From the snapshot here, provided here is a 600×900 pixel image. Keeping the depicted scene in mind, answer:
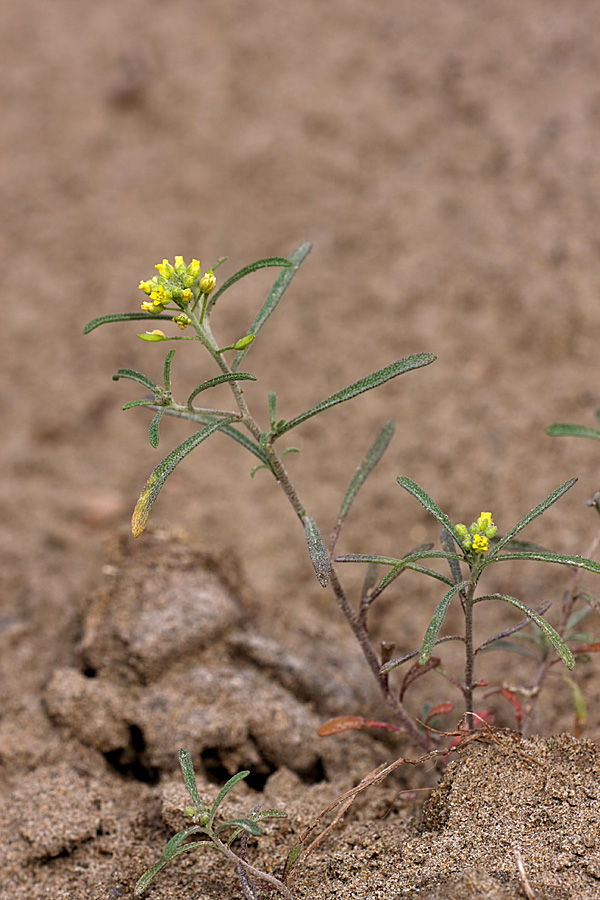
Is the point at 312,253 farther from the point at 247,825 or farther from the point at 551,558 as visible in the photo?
the point at 247,825

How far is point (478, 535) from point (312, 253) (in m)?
2.57

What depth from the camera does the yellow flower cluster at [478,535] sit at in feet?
5.15

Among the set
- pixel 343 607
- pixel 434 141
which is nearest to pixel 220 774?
pixel 343 607

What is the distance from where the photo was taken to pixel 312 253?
12.6ft

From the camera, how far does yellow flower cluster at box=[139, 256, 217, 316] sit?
1586mm

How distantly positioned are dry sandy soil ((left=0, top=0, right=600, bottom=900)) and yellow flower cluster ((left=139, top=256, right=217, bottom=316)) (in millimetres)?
1068

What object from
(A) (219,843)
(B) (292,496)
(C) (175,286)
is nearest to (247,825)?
(A) (219,843)

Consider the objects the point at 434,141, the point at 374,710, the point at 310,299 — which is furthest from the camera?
the point at 434,141

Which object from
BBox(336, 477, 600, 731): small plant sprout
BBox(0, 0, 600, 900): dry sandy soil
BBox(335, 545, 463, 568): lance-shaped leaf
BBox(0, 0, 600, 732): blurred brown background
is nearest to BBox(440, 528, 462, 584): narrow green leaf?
BBox(336, 477, 600, 731): small plant sprout

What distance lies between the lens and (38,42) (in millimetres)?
4984

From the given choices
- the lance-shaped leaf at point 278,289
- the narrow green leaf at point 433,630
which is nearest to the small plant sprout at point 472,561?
the narrow green leaf at point 433,630

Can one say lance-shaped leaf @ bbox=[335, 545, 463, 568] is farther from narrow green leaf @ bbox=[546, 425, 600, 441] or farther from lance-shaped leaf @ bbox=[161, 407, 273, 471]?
narrow green leaf @ bbox=[546, 425, 600, 441]

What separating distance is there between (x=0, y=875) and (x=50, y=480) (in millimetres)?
1944

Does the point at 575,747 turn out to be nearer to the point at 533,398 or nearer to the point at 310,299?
the point at 533,398
